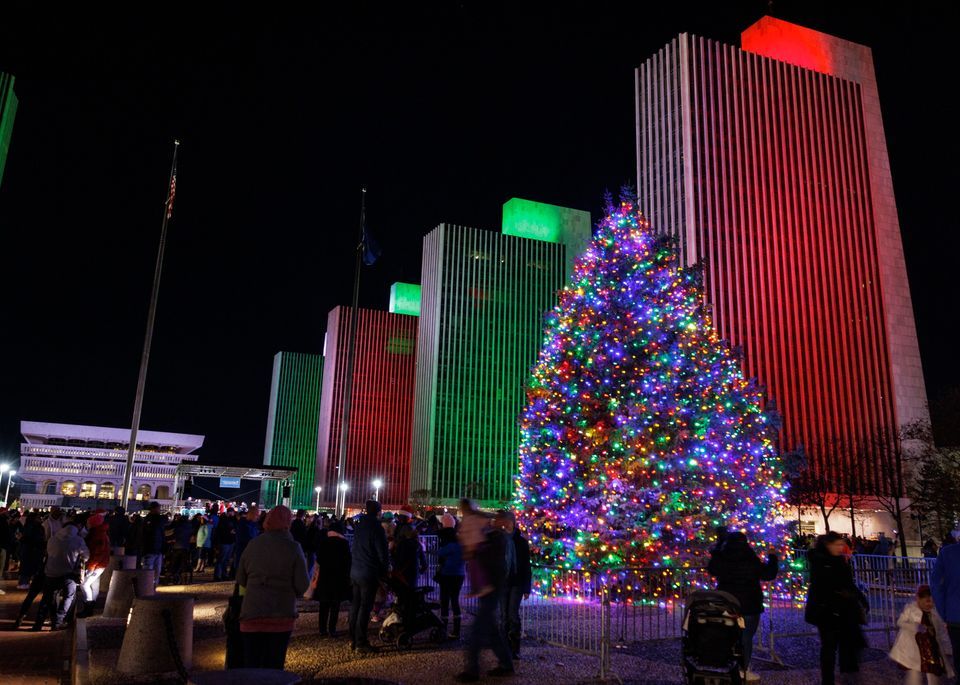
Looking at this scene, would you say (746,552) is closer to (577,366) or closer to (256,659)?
(256,659)

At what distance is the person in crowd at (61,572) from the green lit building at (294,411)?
154 m

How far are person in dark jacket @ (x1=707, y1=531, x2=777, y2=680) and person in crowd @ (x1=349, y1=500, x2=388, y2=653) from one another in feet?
13.5

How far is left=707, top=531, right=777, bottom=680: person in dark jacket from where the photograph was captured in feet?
26.0

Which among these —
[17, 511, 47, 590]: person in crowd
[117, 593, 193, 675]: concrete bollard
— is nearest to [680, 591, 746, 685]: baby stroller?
[117, 593, 193, 675]: concrete bollard

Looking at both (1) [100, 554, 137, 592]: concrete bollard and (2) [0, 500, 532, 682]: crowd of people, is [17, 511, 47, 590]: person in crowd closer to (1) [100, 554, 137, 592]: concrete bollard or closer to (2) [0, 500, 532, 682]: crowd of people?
(2) [0, 500, 532, 682]: crowd of people

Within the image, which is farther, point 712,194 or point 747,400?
point 712,194

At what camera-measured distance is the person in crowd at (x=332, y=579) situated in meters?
10.7

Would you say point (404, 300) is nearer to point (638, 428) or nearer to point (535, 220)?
point (535, 220)

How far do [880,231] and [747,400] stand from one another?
69778 mm

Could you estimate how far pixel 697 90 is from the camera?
237 feet

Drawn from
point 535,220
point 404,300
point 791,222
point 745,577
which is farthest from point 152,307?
point 404,300

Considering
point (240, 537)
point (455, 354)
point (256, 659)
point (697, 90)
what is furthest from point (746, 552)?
point (455, 354)

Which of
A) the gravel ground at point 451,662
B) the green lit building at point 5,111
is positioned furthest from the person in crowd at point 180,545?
the green lit building at point 5,111

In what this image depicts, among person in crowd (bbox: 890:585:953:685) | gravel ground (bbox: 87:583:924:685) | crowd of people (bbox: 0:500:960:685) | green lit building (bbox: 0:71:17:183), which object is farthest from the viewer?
green lit building (bbox: 0:71:17:183)
